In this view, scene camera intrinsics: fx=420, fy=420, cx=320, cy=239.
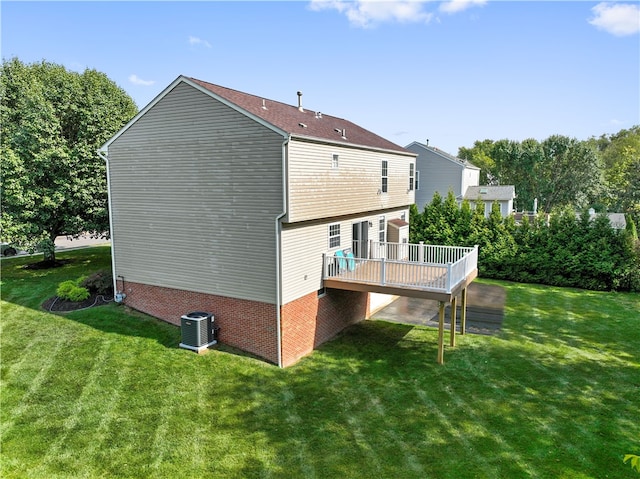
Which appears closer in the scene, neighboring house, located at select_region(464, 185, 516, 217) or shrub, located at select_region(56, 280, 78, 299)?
shrub, located at select_region(56, 280, 78, 299)

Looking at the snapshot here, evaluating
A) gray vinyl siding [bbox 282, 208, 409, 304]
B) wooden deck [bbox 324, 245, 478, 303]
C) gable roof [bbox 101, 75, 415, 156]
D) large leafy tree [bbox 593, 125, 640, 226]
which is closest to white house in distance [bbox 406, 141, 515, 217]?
large leafy tree [bbox 593, 125, 640, 226]

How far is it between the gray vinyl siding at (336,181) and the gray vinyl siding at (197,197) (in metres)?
0.59

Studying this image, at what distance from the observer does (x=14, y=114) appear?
71.0 ft

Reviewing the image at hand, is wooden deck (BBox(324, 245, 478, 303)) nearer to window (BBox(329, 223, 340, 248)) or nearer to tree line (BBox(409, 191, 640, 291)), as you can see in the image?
window (BBox(329, 223, 340, 248))

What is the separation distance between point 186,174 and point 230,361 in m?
5.90

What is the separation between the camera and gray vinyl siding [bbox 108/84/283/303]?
1202cm

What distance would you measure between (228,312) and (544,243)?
1899 centimetres

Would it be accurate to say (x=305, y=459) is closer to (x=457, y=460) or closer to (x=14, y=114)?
(x=457, y=460)

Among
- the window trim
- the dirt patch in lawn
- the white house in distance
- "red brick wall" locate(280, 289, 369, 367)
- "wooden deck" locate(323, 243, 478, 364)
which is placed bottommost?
the dirt patch in lawn

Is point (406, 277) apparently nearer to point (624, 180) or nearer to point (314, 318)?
point (314, 318)

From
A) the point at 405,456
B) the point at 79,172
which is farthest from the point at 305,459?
the point at 79,172

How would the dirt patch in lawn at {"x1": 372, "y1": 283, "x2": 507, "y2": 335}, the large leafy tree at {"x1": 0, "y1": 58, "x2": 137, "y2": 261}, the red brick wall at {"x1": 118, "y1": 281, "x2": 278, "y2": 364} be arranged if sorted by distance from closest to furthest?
the red brick wall at {"x1": 118, "y1": 281, "x2": 278, "y2": 364} → the dirt patch in lawn at {"x1": 372, "y1": 283, "x2": 507, "y2": 335} → the large leafy tree at {"x1": 0, "y1": 58, "x2": 137, "y2": 261}

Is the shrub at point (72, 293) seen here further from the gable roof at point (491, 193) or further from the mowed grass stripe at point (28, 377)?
the gable roof at point (491, 193)

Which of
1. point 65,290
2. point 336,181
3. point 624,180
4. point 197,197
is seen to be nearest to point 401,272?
point 336,181
